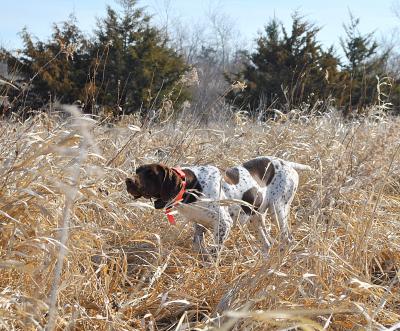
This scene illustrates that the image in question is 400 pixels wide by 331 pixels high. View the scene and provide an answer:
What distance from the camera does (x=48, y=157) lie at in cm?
321

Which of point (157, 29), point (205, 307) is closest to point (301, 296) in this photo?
point (205, 307)

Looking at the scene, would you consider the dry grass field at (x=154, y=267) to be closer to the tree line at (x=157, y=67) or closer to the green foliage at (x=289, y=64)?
the tree line at (x=157, y=67)

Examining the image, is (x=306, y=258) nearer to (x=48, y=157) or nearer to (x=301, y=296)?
→ (x=301, y=296)

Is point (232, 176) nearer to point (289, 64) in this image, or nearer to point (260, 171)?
point (260, 171)

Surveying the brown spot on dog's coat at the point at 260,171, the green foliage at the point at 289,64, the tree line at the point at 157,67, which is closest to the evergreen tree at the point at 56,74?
the tree line at the point at 157,67

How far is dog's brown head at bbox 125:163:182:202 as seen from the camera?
346cm

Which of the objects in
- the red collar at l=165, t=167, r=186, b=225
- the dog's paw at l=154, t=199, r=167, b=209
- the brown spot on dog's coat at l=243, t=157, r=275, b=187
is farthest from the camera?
the brown spot on dog's coat at l=243, t=157, r=275, b=187

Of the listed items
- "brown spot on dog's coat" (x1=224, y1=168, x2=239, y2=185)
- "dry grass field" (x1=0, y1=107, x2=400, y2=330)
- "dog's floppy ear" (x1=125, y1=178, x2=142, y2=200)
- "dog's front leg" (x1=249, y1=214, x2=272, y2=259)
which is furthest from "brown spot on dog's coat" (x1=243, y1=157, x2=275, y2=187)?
"dog's floppy ear" (x1=125, y1=178, x2=142, y2=200)

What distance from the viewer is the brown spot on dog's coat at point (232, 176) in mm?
4046

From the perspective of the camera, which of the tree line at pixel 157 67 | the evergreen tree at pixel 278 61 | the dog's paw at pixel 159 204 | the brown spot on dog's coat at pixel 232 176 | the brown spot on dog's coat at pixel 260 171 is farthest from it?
the evergreen tree at pixel 278 61

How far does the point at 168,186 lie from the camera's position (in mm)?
3508

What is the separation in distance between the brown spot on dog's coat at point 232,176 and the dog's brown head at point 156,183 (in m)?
0.63

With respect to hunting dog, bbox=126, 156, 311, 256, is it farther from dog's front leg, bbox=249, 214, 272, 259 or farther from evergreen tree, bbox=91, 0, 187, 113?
evergreen tree, bbox=91, 0, 187, 113

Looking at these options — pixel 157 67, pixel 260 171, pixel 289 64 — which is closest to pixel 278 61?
pixel 289 64
